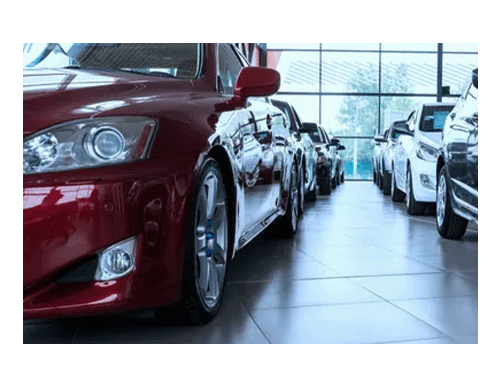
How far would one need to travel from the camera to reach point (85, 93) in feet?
7.69

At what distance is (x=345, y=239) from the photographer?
544 centimetres

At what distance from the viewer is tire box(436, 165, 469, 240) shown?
5.09 meters

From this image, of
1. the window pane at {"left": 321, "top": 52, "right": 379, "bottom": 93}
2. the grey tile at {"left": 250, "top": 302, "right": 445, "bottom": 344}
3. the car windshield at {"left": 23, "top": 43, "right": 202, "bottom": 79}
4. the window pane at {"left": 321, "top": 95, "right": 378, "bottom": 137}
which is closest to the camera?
the grey tile at {"left": 250, "top": 302, "right": 445, "bottom": 344}

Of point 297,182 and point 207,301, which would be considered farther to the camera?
point 297,182

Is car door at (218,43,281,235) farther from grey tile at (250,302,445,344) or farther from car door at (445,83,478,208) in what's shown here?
car door at (445,83,478,208)

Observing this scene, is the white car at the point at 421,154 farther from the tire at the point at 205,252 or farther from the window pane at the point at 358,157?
the window pane at the point at 358,157

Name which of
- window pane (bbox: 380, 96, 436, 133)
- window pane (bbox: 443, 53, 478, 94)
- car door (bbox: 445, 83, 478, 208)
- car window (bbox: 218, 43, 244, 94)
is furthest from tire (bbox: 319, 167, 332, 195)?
window pane (bbox: 443, 53, 478, 94)

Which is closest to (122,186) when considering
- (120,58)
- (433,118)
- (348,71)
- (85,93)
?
(85,93)

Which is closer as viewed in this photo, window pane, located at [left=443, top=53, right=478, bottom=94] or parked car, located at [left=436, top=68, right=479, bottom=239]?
parked car, located at [left=436, top=68, right=479, bottom=239]

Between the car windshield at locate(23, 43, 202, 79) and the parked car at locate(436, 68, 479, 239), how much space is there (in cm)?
161

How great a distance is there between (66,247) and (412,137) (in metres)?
5.89

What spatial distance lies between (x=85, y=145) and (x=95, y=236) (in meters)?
0.29
